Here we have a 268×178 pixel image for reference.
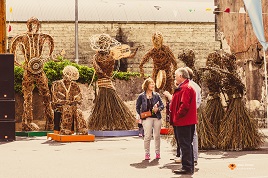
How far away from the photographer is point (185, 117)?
963cm

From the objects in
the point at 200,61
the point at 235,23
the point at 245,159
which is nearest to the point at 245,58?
the point at 235,23

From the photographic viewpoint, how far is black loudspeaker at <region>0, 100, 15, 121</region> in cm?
1600

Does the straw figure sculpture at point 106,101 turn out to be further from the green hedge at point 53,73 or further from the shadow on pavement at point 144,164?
the shadow on pavement at point 144,164

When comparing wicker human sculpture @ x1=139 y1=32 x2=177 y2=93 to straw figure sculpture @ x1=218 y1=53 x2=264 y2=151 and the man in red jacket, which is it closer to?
straw figure sculpture @ x1=218 y1=53 x2=264 y2=151

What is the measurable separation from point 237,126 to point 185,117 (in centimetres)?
341

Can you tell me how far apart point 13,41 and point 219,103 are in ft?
22.9

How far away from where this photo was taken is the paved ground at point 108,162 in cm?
944

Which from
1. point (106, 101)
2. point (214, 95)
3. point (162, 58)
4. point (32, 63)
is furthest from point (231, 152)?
point (32, 63)

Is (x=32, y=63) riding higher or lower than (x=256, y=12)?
lower

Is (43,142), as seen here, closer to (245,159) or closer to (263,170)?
(245,159)

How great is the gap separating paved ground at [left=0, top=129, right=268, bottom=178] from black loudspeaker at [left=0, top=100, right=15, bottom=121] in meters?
1.41

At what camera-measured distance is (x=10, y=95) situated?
16109mm

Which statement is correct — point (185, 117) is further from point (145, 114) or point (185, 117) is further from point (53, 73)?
point (53, 73)

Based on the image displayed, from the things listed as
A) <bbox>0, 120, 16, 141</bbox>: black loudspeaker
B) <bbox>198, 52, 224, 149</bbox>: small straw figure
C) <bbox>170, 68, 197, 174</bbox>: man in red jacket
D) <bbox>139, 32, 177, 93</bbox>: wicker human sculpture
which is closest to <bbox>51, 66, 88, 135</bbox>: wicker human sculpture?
<bbox>0, 120, 16, 141</bbox>: black loudspeaker
